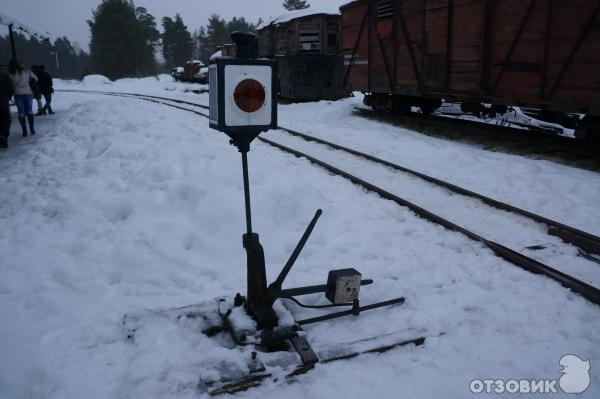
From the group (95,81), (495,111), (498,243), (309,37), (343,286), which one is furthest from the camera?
(95,81)

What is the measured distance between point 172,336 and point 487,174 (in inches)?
242

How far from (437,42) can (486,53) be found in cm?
176

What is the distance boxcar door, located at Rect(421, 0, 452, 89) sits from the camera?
11039 millimetres

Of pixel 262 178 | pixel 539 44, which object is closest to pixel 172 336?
pixel 262 178

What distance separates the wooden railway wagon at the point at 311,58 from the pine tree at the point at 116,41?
4860 centimetres

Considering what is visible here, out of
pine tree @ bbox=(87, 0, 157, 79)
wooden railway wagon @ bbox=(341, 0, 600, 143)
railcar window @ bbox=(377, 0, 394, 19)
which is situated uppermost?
pine tree @ bbox=(87, 0, 157, 79)

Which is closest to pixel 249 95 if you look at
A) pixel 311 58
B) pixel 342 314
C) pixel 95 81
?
pixel 342 314

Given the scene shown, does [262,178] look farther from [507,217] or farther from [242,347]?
[242,347]

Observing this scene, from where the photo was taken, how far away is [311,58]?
18625mm

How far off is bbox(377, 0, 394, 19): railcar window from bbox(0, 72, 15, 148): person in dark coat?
994cm

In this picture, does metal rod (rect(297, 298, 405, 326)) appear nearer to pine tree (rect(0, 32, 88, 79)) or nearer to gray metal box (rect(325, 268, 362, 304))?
gray metal box (rect(325, 268, 362, 304))

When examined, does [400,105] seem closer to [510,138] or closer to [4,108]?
[510,138]

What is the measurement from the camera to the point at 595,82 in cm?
795

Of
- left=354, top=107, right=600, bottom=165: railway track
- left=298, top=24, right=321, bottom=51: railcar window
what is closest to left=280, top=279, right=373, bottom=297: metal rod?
left=354, top=107, right=600, bottom=165: railway track
